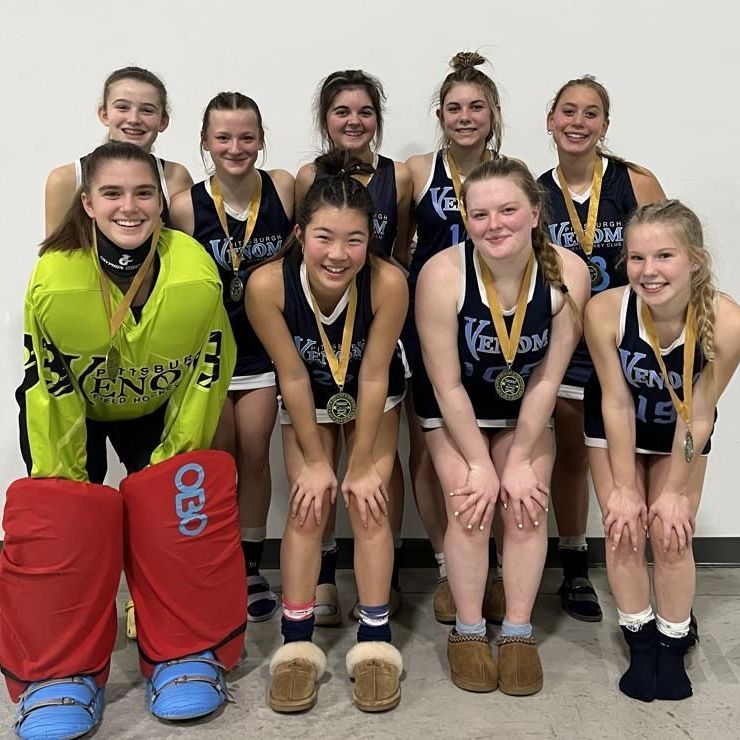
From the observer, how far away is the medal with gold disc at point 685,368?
6.70 feet

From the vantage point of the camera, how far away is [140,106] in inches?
93.4

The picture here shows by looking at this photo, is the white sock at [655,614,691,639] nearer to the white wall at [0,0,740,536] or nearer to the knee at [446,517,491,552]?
the knee at [446,517,491,552]

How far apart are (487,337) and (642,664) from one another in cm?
83

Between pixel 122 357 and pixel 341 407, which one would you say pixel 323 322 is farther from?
pixel 122 357

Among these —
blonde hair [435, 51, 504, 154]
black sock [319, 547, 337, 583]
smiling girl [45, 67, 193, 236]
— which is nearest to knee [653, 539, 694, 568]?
black sock [319, 547, 337, 583]

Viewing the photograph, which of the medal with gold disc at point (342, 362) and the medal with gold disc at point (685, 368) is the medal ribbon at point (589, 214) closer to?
the medal with gold disc at point (685, 368)

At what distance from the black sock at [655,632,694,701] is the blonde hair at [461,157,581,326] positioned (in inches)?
30.4

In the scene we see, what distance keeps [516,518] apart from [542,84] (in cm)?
135

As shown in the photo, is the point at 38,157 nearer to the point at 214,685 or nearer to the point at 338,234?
the point at 338,234

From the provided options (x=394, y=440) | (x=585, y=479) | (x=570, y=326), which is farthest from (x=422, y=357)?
(x=585, y=479)

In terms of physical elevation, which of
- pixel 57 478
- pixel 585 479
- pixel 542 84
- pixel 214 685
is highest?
pixel 542 84

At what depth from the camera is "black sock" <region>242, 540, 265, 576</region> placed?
2.60 metres

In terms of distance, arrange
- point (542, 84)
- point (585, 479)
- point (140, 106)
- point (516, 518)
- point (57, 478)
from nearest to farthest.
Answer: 1. point (57, 478)
2. point (516, 518)
3. point (140, 106)
4. point (585, 479)
5. point (542, 84)

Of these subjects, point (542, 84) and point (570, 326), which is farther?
point (542, 84)
